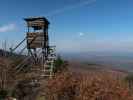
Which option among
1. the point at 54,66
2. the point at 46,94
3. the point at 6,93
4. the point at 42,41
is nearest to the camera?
the point at 46,94

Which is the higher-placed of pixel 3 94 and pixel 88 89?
pixel 88 89

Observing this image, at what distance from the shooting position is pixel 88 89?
8945 millimetres

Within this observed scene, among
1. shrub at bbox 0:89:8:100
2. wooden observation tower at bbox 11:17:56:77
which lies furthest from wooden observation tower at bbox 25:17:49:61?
shrub at bbox 0:89:8:100

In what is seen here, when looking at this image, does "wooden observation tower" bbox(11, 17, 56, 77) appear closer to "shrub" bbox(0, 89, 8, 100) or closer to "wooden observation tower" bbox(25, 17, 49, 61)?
"wooden observation tower" bbox(25, 17, 49, 61)

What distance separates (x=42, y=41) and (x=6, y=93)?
10109mm

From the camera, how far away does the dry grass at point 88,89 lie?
8641 mm

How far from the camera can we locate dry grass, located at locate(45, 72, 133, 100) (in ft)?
28.3

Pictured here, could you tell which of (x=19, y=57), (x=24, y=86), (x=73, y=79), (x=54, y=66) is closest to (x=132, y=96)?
(x=73, y=79)

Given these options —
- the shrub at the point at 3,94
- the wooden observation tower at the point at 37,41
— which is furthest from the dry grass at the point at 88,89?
the wooden observation tower at the point at 37,41

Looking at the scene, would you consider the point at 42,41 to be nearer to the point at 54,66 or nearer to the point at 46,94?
the point at 54,66

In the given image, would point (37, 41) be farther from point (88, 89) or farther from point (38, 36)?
point (88, 89)

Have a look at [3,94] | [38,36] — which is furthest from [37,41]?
[3,94]

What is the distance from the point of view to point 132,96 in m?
8.62

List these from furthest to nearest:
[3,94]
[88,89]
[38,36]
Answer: [38,36]
[3,94]
[88,89]
